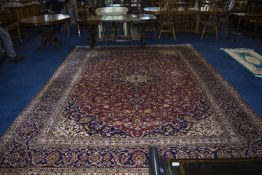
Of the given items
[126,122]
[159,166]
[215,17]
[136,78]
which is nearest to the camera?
[159,166]

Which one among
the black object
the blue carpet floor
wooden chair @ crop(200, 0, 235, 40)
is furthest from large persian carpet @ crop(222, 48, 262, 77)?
the black object

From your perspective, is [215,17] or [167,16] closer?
[167,16]

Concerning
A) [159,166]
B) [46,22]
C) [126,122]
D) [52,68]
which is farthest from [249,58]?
[159,166]

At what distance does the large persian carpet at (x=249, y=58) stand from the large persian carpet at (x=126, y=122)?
80 cm

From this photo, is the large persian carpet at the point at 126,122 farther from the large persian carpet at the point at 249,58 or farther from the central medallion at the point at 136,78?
the large persian carpet at the point at 249,58

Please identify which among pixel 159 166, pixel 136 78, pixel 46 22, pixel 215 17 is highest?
pixel 46 22

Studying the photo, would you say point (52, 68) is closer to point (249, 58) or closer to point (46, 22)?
point (46, 22)

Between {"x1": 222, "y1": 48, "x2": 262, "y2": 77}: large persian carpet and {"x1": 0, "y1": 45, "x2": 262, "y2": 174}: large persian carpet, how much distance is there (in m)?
0.80

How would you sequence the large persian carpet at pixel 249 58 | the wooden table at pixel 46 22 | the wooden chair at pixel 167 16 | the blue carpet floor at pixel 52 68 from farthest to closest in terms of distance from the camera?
the wooden chair at pixel 167 16, the wooden table at pixel 46 22, the large persian carpet at pixel 249 58, the blue carpet floor at pixel 52 68

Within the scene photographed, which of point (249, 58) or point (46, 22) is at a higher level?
point (46, 22)

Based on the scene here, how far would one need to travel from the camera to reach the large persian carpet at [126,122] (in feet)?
7.91

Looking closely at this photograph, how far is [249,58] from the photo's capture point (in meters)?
5.36

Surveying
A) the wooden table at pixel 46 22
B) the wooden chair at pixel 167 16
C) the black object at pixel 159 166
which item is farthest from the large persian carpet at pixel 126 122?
the wooden chair at pixel 167 16

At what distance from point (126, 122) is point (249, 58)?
12.2 feet
